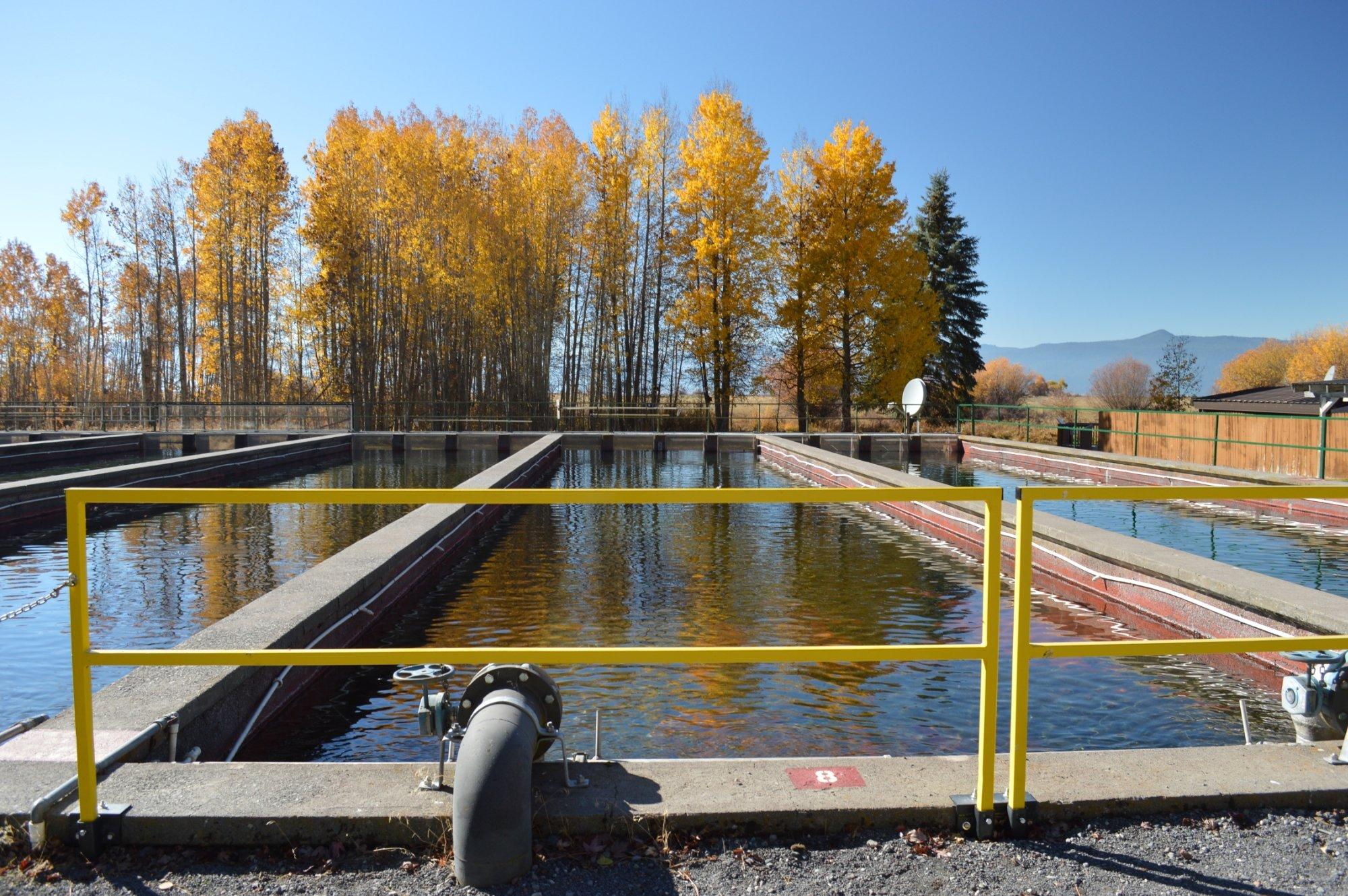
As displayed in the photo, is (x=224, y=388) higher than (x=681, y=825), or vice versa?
(x=224, y=388)

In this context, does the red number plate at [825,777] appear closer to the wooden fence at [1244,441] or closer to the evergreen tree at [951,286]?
the wooden fence at [1244,441]

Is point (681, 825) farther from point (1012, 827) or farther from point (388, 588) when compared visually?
point (388, 588)

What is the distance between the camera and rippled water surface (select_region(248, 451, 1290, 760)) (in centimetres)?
453

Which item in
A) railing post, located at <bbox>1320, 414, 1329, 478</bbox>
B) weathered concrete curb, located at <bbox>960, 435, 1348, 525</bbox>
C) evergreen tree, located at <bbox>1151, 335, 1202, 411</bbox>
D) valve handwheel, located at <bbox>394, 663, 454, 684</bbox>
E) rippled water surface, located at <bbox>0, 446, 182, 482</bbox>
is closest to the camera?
valve handwheel, located at <bbox>394, 663, 454, 684</bbox>

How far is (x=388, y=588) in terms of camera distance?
23.0ft

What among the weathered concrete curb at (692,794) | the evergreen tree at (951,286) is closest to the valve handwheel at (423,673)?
the weathered concrete curb at (692,794)

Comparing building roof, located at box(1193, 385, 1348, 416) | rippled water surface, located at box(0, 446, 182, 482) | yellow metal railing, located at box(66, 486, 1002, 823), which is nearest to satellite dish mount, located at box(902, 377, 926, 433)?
building roof, located at box(1193, 385, 1348, 416)

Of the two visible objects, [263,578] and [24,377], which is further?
[24,377]

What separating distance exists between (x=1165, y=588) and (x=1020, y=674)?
458cm

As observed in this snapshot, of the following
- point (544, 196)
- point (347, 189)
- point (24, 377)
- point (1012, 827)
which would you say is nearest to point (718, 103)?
point (544, 196)

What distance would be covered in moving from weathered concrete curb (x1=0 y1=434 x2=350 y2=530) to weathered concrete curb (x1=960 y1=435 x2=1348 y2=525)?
45.8 feet

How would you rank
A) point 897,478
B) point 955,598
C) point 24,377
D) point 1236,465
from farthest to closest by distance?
point 24,377 → point 1236,465 → point 897,478 → point 955,598

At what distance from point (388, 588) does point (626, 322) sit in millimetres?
25868

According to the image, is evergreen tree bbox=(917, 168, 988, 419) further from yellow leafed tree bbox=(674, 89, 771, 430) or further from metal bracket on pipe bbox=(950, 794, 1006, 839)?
metal bracket on pipe bbox=(950, 794, 1006, 839)
